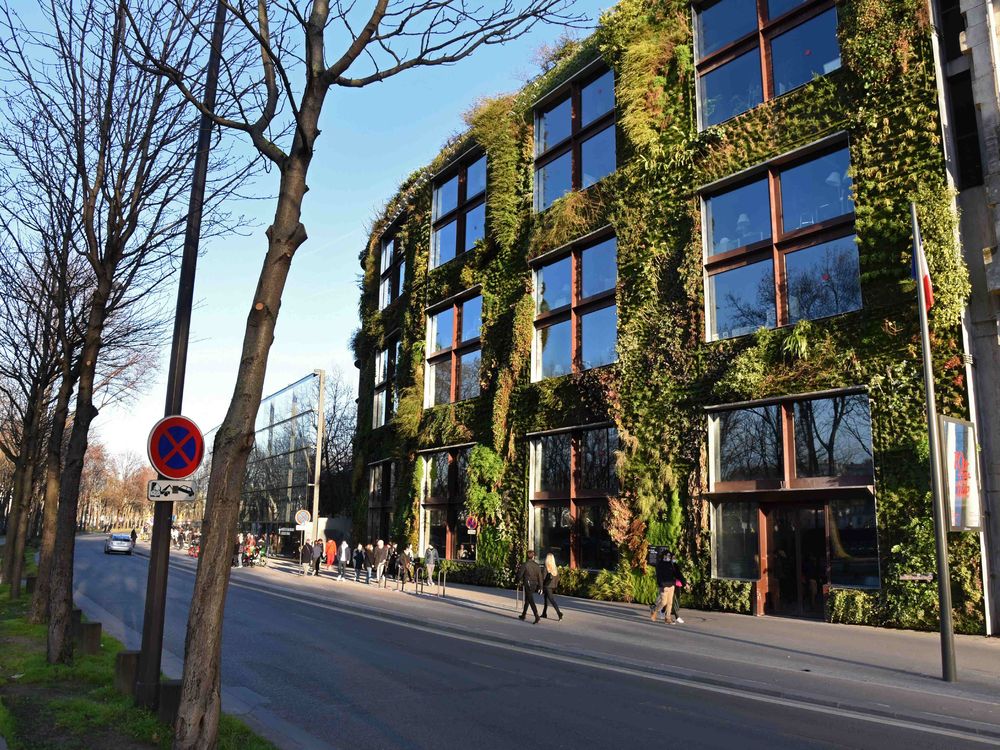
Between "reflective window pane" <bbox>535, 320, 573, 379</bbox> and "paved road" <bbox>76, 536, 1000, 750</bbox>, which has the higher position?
"reflective window pane" <bbox>535, 320, 573, 379</bbox>

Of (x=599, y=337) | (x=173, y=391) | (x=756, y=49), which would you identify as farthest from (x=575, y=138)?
(x=173, y=391)

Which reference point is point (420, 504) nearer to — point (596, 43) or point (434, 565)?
point (434, 565)

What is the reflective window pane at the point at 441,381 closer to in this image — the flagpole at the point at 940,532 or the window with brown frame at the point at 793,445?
the window with brown frame at the point at 793,445

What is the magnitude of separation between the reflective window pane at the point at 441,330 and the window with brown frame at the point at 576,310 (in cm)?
593

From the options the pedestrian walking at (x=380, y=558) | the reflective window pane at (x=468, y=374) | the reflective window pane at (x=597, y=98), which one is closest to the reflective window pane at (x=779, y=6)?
the reflective window pane at (x=597, y=98)

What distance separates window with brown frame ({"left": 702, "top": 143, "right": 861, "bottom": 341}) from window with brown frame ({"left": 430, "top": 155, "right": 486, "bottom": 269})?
1128 centimetres

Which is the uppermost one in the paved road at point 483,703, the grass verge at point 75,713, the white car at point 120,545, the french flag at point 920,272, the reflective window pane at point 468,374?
the reflective window pane at point 468,374

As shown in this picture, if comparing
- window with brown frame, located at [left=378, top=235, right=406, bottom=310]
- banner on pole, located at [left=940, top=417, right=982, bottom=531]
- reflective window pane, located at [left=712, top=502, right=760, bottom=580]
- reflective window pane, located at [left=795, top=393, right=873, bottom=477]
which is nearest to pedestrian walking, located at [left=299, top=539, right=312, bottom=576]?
window with brown frame, located at [left=378, top=235, right=406, bottom=310]

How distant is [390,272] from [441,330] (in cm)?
798

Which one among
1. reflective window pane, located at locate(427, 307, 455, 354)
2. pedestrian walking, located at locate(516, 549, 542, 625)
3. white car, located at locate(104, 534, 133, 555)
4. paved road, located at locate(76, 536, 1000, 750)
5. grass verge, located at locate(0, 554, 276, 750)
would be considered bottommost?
white car, located at locate(104, 534, 133, 555)

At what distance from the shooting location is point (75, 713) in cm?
700

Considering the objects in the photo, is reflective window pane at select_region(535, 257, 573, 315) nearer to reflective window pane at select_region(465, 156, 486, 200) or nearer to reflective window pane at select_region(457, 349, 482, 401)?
reflective window pane at select_region(457, 349, 482, 401)

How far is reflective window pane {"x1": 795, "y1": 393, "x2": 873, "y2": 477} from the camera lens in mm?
16297

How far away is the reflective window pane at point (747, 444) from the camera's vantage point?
17.9 meters
